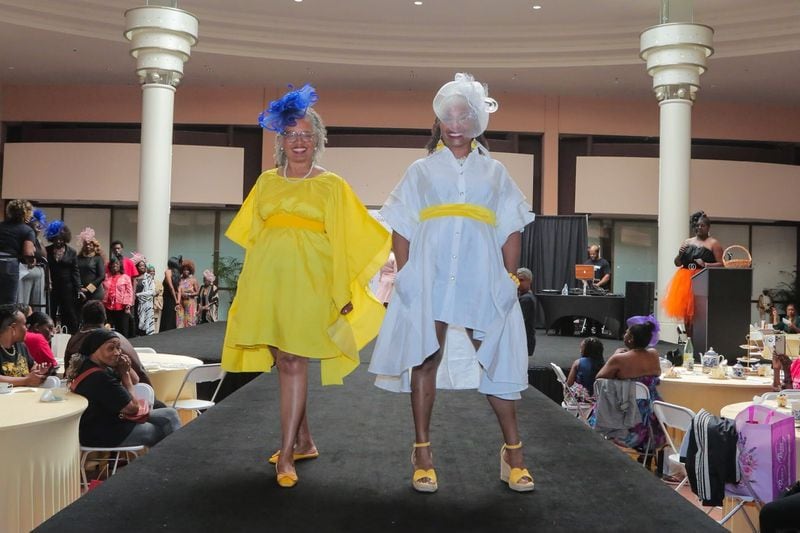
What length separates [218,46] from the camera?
558 inches

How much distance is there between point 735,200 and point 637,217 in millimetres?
1830

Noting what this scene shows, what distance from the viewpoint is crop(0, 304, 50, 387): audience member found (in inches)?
196

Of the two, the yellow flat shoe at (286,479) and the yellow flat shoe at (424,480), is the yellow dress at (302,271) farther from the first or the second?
the yellow flat shoe at (424,480)

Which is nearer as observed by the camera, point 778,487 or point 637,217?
point 778,487

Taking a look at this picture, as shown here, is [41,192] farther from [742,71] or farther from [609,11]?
[742,71]

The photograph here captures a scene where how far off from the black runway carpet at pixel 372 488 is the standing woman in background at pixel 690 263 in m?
4.77

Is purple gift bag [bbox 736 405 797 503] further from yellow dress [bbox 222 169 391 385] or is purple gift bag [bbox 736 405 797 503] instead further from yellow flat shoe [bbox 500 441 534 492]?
yellow dress [bbox 222 169 391 385]

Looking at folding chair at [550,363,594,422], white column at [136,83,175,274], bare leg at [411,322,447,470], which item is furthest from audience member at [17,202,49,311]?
bare leg at [411,322,447,470]

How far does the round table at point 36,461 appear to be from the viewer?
11.3 ft

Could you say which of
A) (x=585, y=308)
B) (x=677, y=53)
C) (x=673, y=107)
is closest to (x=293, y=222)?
(x=585, y=308)

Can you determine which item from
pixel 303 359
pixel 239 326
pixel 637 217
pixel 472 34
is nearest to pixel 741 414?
pixel 303 359

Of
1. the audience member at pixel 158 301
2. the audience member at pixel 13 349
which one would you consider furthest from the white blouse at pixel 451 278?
the audience member at pixel 158 301

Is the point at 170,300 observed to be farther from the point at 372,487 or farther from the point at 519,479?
the point at 519,479

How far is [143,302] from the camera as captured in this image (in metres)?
11.0
